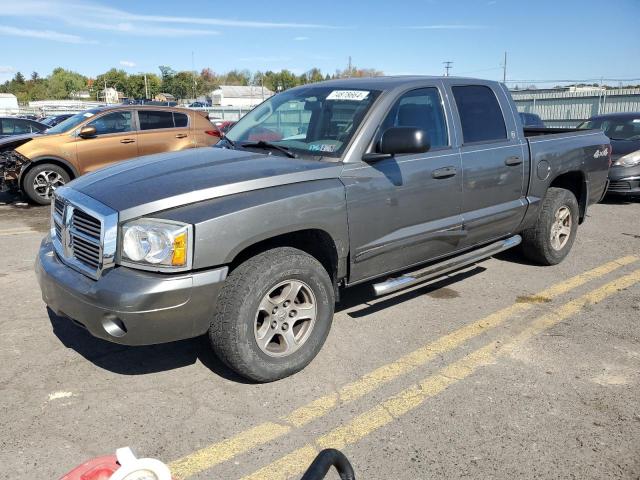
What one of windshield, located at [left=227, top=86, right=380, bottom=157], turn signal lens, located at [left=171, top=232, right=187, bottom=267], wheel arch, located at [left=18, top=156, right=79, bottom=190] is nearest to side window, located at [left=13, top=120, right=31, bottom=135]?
wheel arch, located at [left=18, top=156, right=79, bottom=190]

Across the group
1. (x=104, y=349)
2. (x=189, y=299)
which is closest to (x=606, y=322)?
(x=189, y=299)

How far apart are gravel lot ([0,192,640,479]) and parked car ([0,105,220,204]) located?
5207mm

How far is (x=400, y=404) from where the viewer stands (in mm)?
3115

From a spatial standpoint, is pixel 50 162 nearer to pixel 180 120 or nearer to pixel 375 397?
pixel 180 120

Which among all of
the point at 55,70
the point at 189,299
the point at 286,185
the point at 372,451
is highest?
the point at 55,70

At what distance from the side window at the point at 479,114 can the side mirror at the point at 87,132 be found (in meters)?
7.14

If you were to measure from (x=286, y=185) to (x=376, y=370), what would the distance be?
4.36ft

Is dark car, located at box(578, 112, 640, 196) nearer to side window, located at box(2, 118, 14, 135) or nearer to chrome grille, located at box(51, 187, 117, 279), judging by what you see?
chrome grille, located at box(51, 187, 117, 279)

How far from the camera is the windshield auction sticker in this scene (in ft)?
13.0

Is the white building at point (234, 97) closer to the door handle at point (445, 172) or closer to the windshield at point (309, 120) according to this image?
the windshield at point (309, 120)

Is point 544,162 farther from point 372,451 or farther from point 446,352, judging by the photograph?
point 372,451

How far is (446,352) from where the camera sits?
148 inches

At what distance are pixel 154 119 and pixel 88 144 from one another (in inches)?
51.2

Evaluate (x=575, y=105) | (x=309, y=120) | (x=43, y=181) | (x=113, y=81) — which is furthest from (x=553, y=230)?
(x=113, y=81)
